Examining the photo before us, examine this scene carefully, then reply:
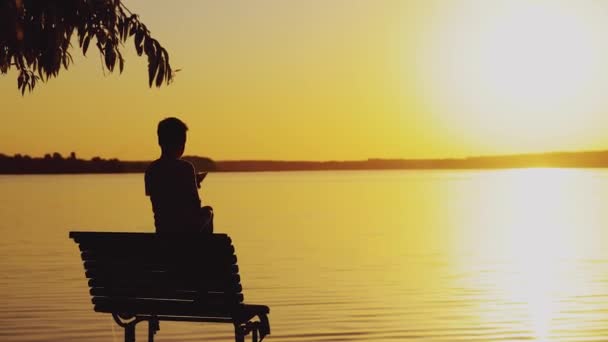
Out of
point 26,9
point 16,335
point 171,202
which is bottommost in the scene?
point 16,335

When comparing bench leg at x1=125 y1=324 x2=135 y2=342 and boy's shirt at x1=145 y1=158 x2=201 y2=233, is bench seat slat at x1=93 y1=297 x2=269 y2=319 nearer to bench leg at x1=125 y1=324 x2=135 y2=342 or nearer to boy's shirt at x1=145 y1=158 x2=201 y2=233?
bench leg at x1=125 y1=324 x2=135 y2=342

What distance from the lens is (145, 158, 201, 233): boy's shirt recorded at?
9.84m

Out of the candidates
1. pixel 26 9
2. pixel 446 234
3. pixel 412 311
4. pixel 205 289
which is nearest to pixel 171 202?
pixel 205 289

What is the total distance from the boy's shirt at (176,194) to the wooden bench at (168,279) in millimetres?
154

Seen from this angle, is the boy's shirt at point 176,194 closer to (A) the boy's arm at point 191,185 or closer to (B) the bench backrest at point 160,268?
(A) the boy's arm at point 191,185

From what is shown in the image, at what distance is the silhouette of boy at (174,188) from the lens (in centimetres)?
984

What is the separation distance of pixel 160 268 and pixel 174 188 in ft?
2.00

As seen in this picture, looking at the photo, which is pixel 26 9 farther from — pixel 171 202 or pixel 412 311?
pixel 412 311

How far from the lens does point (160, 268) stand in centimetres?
1005

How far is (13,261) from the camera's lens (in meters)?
32.8

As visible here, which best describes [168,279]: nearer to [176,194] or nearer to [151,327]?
[151,327]

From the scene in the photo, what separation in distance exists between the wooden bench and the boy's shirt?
15 cm

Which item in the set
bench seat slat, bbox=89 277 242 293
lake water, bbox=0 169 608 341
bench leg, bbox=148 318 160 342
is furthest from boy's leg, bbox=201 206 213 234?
lake water, bbox=0 169 608 341

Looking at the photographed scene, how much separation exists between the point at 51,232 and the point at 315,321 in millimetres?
32227
